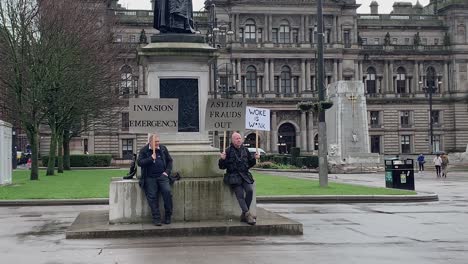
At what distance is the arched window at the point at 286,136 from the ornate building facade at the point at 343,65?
15cm

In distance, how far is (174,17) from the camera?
1520 centimetres

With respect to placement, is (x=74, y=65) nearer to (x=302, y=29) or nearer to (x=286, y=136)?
(x=286, y=136)

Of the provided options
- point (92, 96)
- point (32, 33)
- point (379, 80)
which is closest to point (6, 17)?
point (32, 33)

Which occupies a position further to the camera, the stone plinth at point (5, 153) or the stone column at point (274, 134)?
the stone column at point (274, 134)

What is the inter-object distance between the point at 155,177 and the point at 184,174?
0.99m

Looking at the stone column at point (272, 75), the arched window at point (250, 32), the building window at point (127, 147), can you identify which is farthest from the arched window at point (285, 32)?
the building window at point (127, 147)

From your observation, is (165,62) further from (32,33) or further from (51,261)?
(32,33)

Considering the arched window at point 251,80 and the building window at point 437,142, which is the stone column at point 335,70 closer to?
the arched window at point 251,80

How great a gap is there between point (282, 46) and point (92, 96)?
60.1 metres

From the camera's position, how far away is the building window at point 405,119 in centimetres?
10462

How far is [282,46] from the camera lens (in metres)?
101

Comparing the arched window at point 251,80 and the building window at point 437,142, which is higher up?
the arched window at point 251,80

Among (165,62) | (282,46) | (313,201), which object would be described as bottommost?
(313,201)

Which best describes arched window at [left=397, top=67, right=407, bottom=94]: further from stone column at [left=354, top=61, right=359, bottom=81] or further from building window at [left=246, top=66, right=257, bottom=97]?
building window at [left=246, top=66, right=257, bottom=97]
